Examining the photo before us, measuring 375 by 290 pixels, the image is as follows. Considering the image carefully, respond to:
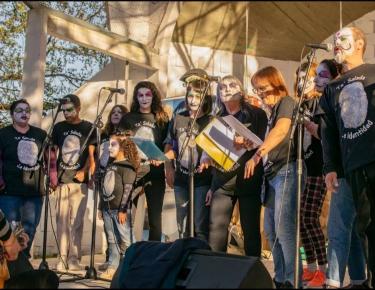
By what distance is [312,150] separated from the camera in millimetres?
3217

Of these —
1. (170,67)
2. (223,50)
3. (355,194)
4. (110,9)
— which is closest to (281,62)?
(223,50)

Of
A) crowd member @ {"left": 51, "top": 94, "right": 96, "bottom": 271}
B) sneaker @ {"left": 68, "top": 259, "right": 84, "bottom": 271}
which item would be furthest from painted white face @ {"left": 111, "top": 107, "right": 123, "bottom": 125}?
sneaker @ {"left": 68, "top": 259, "right": 84, "bottom": 271}

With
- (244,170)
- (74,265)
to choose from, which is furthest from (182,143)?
(74,265)

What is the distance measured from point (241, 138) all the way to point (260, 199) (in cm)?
40

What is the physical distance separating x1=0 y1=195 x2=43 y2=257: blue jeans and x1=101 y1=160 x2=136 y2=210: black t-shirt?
0.55 m

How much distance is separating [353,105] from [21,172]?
2.54 meters

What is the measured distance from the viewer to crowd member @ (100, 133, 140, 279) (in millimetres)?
4012

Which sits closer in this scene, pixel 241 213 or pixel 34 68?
pixel 241 213

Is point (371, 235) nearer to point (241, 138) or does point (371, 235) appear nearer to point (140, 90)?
point (241, 138)

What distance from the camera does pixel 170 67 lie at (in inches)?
204

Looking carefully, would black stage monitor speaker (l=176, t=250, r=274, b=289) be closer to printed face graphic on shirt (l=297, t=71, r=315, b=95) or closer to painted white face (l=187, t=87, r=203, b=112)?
printed face graphic on shirt (l=297, t=71, r=315, b=95)

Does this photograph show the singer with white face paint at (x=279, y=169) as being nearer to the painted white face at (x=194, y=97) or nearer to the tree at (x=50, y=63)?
the painted white face at (x=194, y=97)

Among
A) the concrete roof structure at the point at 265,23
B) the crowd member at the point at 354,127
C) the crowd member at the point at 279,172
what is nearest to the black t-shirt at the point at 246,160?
the crowd member at the point at 279,172

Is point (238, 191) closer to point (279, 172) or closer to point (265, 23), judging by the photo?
point (279, 172)
